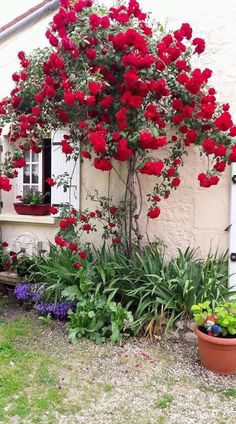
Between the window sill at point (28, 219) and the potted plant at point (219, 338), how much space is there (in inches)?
118

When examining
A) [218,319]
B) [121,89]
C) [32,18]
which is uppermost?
[32,18]

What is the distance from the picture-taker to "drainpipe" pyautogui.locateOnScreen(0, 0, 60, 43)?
591cm

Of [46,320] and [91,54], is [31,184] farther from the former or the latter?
[91,54]

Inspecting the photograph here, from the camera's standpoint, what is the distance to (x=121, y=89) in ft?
13.6

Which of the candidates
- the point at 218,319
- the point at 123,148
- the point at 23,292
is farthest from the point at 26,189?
the point at 218,319

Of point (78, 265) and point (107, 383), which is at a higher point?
point (78, 265)

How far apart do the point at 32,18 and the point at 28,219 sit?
10.6 feet

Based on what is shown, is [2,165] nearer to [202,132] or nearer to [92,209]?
[92,209]

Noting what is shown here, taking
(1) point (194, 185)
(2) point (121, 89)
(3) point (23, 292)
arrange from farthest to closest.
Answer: (3) point (23, 292)
(1) point (194, 185)
(2) point (121, 89)

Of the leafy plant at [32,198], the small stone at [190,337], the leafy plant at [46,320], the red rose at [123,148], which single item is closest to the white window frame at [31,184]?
the leafy plant at [32,198]

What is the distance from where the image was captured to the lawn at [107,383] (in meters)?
2.96

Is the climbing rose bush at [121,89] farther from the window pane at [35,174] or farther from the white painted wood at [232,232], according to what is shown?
the window pane at [35,174]

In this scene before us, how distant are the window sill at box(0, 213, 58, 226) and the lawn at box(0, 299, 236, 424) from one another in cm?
190

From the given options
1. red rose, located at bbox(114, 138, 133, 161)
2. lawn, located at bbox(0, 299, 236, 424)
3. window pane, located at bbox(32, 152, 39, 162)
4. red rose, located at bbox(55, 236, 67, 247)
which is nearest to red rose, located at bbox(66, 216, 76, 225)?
red rose, located at bbox(55, 236, 67, 247)
